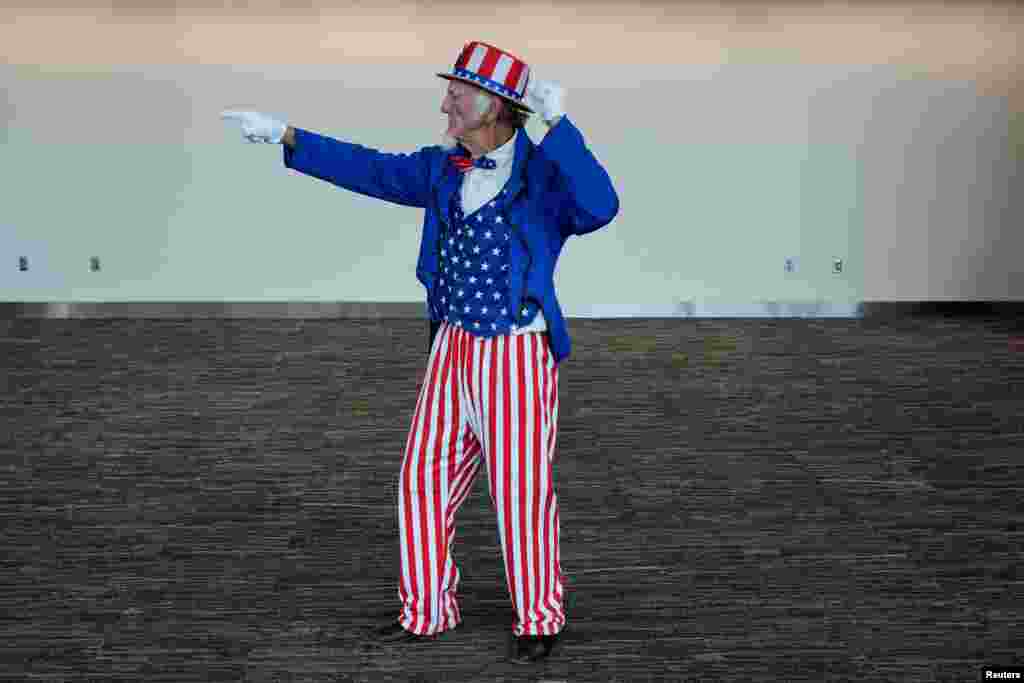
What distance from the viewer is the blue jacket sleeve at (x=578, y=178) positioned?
3.56 meters

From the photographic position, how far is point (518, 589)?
3875mm

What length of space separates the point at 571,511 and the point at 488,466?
1293mm

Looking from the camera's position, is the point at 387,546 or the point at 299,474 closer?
the point at 387,546

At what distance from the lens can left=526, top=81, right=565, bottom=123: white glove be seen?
3.57 meters

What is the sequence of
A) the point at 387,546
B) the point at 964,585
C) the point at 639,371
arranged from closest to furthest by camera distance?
the point at 964,585, the point at 387,546, the point at 639,371

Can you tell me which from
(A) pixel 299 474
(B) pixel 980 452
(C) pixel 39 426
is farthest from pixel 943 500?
(C) pixel 39 426

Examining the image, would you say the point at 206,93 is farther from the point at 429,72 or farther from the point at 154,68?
the point at 429,72

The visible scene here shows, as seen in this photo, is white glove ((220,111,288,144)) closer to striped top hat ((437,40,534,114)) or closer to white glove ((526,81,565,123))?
striped top hat ((437,40,534,114))

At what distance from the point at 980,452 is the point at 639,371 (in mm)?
1829

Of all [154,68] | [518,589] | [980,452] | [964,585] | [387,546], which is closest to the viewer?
[518,589]

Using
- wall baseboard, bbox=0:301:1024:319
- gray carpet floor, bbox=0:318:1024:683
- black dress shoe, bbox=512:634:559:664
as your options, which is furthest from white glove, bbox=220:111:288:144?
wall baseboard, bbox=0:301:1024:319

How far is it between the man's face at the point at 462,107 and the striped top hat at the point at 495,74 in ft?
0.08

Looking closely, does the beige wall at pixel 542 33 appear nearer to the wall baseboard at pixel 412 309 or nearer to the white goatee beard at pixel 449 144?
the wall baseboard at pixel 412 309

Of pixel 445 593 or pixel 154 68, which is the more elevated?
pixel 154 68
